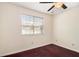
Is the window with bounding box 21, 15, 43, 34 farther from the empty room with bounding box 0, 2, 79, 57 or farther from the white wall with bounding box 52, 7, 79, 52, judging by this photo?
the white wall with bounding box 52, 7, 79, 52

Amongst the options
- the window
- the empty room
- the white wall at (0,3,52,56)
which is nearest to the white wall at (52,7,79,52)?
the empty room

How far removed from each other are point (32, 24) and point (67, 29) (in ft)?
5.76

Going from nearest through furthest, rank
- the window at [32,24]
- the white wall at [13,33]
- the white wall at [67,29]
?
the white wall at [13,33], the white wall at [67,29], the window at [32,24]

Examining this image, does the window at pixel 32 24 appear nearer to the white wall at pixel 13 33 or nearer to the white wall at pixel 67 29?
the white wall at pixel 13 33

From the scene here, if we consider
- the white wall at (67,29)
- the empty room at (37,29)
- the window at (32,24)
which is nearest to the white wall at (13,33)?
the empty room at (37,29)

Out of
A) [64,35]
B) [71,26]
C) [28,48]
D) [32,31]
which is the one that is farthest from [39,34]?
[71,26]

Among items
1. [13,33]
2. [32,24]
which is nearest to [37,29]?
[32,24]

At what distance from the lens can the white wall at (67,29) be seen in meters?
3.37

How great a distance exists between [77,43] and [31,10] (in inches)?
99.8

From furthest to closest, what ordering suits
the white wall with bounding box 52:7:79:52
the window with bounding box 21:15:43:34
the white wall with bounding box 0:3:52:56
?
1. the window with bounding box 21:15:43:34
2. the white wall with bounding box 52:7:79:52
3. the white wall with bounding box 0:3:52:56

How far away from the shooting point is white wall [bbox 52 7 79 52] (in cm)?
337

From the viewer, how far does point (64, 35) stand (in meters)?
3.99

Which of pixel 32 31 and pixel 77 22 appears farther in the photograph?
pixel 32 31

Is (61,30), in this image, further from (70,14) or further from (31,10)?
(31,10)
